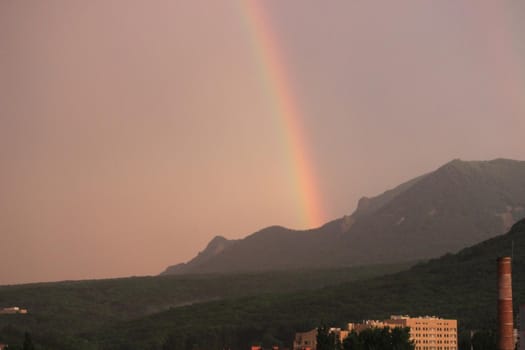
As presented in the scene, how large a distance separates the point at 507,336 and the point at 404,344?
2134 inches

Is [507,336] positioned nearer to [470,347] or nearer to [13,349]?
[470,347]

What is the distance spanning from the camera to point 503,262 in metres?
124

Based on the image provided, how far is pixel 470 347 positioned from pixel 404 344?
1354 cm

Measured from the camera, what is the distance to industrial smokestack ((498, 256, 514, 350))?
125 metres

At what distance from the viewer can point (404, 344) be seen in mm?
178750

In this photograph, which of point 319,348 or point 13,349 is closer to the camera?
point 319,348

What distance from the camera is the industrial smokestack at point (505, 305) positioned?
12456cm

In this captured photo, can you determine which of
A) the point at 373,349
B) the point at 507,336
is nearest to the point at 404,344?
the point at 373,349

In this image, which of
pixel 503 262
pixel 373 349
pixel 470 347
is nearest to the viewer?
pixel 503 262

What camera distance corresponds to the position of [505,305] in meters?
125

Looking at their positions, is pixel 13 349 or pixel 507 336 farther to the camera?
pixel 13 349

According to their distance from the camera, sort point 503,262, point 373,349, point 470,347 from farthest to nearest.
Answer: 1. point 470,347
2. point 373,349
3. point 503,262

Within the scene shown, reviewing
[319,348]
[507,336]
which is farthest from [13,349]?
[507,336]

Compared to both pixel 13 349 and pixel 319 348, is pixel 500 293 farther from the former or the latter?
pixel 13 349
